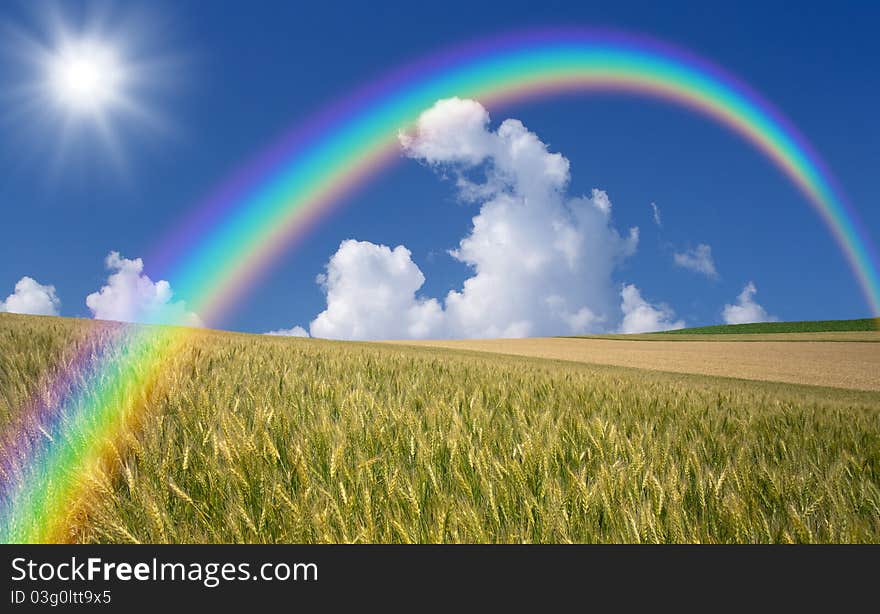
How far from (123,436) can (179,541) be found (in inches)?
42.9

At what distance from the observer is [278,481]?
1.94 metres

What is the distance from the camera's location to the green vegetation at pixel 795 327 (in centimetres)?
6850

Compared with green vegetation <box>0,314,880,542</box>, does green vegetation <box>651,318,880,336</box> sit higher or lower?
higher

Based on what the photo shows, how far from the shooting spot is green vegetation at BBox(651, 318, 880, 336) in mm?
68500

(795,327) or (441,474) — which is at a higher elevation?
(795,327)

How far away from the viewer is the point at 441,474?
207cm

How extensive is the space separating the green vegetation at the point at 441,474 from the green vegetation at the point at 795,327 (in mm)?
76816

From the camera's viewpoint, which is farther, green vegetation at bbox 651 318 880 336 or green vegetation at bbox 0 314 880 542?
green vegetation at bbox 651 318 880 336

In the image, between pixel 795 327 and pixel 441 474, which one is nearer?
pixel 441 474

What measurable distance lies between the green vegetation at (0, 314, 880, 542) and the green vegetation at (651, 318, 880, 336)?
7682 cm

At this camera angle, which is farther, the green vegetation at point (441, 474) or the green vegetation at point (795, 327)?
the green vegetation at point (795, 327)

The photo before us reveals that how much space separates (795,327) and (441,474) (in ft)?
285

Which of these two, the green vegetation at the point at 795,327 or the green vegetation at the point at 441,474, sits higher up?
the green vegetation at the point at 795,327
